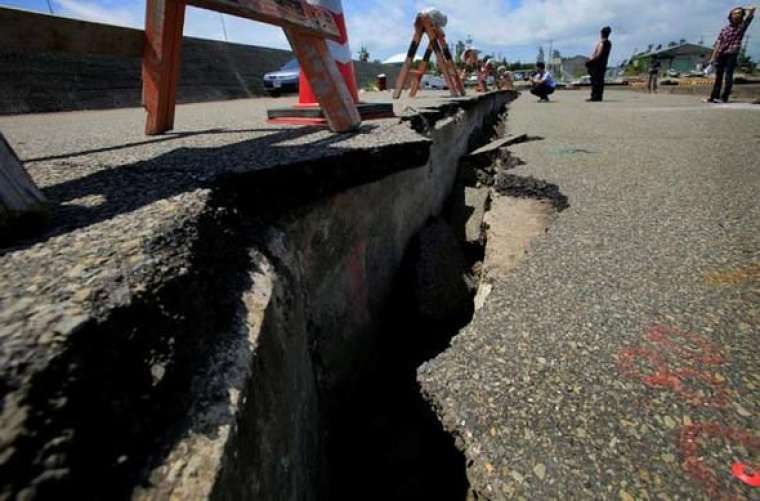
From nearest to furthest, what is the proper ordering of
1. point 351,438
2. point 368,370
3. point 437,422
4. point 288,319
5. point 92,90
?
1. point 437,422
2. point 288,319
3. point 351,438
4. point 368,370
5. point 92,90

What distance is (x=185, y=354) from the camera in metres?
0.74

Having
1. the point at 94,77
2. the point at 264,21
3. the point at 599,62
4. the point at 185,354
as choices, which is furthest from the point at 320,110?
the point at 599,62

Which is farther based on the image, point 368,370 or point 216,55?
point 216,55

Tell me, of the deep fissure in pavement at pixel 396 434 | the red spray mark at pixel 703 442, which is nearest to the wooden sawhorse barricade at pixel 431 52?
the deep fissure in pavement at pixel 396 434

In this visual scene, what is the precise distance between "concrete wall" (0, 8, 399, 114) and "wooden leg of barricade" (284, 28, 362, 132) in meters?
0.80

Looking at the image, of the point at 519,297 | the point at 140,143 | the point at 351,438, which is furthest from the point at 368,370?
the point at 140,143

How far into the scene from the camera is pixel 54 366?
51 cm

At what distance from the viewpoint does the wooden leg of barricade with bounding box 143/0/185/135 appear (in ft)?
6.28

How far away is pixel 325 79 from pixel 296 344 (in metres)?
1.69

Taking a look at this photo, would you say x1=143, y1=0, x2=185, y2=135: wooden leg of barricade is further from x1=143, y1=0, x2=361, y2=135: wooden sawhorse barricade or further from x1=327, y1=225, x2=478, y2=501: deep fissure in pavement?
x1=327, y1=225, x2=478, y2=501: deep fissure in pavement

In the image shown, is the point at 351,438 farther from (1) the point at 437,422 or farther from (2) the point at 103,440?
(2) the point at 103,440

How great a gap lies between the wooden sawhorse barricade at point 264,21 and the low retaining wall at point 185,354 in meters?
0.72

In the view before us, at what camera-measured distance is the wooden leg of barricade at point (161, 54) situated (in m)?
1.91

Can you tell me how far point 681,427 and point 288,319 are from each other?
0.98 metres
